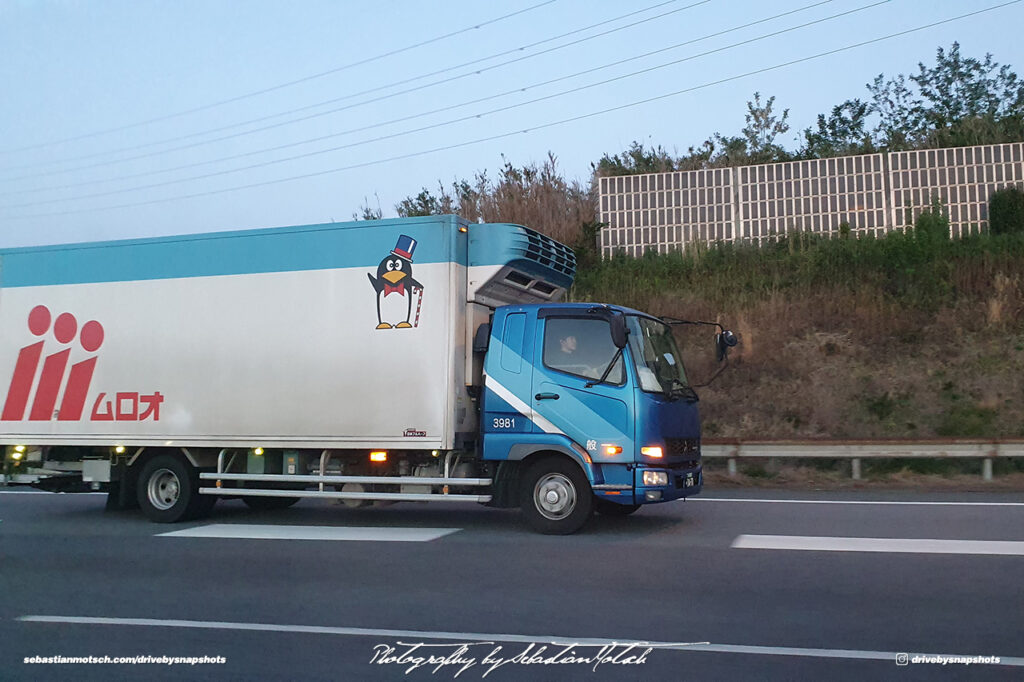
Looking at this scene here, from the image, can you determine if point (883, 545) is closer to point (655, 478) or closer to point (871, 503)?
point (655, 478)

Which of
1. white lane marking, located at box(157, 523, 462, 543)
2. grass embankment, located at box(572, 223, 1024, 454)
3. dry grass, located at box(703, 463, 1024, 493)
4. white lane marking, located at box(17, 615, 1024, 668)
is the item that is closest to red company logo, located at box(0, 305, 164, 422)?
white lane marking, located at box(157, 523, 462, 543)

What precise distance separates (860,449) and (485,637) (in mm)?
11598

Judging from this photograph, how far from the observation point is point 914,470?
15953 mm

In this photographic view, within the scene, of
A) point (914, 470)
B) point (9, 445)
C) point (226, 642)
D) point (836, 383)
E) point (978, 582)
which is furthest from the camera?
point (836, 383)

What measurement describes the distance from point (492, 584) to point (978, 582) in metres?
3.58

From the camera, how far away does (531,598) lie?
6703mm

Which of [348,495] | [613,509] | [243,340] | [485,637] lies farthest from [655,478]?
[243,340]

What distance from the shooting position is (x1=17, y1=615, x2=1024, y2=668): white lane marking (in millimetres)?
5094

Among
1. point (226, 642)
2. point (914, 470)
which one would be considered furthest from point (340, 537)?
point (914, 470)

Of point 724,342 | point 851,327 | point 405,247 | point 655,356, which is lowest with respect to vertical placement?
point 655,356

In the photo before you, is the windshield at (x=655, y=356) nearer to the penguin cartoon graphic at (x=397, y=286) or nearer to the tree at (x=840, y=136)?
the penguin cartoon graphic at (x=397, y=286)

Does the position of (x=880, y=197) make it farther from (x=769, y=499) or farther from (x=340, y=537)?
(x=340, y=537)

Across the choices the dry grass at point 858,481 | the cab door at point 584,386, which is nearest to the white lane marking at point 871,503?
the dry grass at point 858,481

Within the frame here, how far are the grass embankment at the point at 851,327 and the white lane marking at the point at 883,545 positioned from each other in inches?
364
